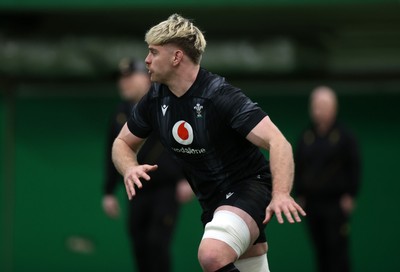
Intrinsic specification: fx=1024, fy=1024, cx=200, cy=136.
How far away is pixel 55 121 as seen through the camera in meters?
12.0

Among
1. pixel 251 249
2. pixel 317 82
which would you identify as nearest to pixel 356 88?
pixel 317 82

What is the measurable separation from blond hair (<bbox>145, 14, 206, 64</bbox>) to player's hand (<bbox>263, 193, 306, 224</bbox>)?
1.11 meters

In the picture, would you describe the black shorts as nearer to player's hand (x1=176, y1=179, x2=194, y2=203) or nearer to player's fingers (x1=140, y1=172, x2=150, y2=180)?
player's fingers (x1=140, y1=172, x2=150, y2=180)

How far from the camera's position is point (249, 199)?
6.13 meters

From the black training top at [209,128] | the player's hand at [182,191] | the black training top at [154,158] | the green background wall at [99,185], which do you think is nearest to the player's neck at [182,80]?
the black training top at [209,128]

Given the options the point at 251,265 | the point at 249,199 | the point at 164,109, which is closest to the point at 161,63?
the point at 164,109

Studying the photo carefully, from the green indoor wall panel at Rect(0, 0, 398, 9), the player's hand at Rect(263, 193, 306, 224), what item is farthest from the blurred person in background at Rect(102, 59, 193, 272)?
the player's hand at Rect(263, 193, 306, 224)

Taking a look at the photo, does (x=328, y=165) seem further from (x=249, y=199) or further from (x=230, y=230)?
(x=230, y=230)

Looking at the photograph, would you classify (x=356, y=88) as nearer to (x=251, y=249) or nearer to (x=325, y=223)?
(x=325, y=223)

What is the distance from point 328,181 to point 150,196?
1908mm

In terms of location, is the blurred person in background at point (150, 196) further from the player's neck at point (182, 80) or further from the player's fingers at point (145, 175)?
the player's fingers at point (145, 175)

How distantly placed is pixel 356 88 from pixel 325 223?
2.21 m

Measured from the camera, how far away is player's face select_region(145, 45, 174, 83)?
6.20 metres

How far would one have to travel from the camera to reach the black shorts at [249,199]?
6.11 m
